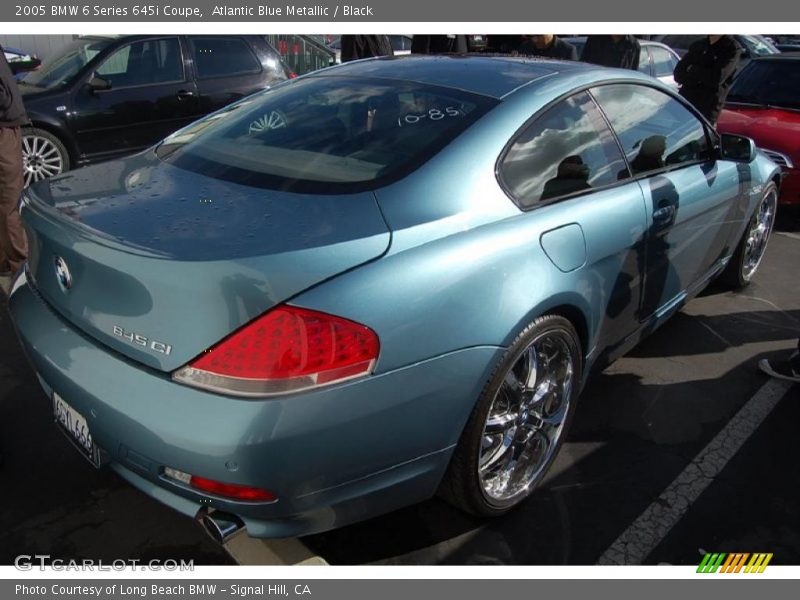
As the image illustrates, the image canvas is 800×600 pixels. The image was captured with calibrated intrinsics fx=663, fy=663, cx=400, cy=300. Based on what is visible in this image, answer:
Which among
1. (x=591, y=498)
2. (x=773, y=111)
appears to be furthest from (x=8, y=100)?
(x=773, y=111)

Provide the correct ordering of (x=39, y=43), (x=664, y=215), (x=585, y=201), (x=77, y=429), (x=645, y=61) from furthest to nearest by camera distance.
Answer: (x=39, y=43)
(x=645, y=61)
(x=664, y=215)
(x=585, y=201)
(x=77, y=429)

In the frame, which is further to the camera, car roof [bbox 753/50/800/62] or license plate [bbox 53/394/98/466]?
car roof [bbox 753/50/800/62]

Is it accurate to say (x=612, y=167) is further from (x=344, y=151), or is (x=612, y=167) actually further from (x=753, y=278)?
(x=753, y=278)

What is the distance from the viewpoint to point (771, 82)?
669cm

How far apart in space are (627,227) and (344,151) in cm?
119

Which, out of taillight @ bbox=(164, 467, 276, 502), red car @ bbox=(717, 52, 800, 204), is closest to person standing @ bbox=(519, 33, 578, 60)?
red car @ bbox=(717, 52, 800, 204)

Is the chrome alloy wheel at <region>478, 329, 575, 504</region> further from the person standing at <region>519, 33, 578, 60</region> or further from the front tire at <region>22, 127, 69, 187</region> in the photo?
the front tire at <region>22, 127, 69, 187</region>

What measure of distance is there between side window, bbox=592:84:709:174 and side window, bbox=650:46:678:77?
624 centimetres

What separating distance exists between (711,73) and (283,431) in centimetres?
577

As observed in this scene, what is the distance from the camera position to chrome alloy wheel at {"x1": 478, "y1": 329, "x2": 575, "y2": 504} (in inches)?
91.7

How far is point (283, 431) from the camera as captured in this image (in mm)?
1673

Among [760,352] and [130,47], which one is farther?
[130,47]

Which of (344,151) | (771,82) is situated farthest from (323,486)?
(771,82)

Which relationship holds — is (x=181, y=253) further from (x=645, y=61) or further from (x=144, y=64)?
(x=645, y=61)
